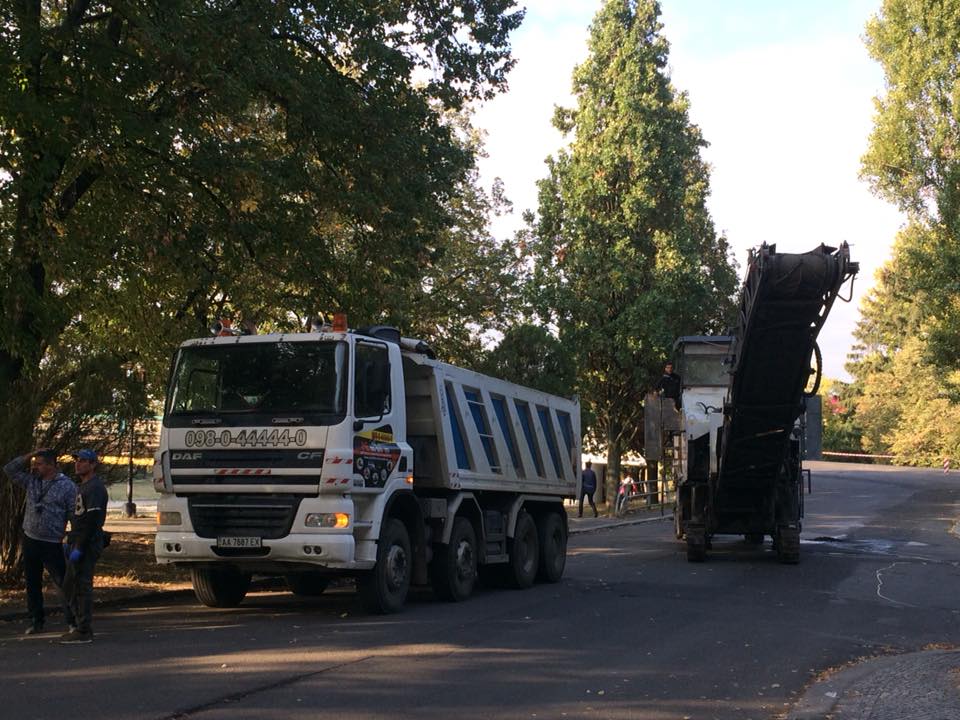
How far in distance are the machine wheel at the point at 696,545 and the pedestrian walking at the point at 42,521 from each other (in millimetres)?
11611

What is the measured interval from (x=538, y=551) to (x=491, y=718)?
30.7 ft

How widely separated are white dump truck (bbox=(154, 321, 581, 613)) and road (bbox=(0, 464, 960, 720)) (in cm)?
66

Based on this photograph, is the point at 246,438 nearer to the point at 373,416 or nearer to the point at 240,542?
the point at 240,542

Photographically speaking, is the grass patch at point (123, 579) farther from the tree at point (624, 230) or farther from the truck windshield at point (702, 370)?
the tree at point (624, 230)

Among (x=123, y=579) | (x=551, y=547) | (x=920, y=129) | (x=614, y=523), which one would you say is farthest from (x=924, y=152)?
(x=123, y=579)

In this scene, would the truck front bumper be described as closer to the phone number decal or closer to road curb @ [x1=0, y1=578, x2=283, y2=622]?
the phone number decal

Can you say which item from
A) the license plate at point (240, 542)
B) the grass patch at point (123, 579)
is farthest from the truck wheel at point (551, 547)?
the license plate at point (240, 542)

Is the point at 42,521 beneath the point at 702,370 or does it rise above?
beneath

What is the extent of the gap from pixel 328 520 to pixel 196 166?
5.47m

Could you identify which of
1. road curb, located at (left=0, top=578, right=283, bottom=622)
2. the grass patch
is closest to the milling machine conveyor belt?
road curb, located at (left=0, top=578, right=283, bottom=622)

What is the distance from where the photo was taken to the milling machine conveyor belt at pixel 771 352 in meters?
15.7

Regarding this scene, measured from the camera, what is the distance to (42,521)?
433 inches

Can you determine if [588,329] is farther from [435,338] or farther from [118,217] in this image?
[118,217]

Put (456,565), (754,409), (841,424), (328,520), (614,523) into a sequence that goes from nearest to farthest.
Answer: (328,520) < (456,565) < (754,409) < (614,523) < (841,424)
